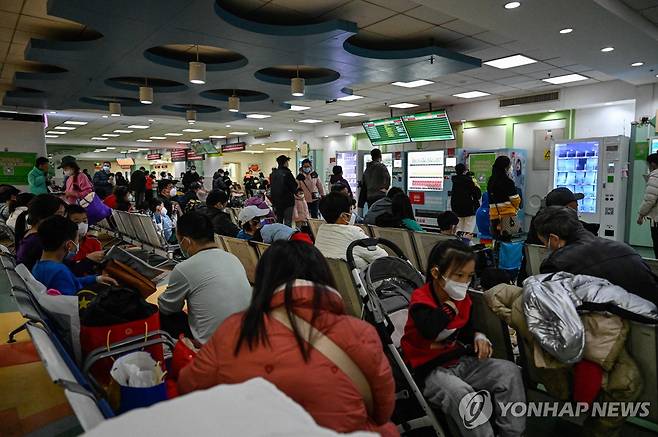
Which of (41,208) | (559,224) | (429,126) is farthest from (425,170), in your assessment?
(41,208)

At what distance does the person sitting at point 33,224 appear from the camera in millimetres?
3280

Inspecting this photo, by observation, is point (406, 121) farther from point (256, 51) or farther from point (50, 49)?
point (50, 49)

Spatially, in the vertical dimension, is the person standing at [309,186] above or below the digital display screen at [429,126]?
below

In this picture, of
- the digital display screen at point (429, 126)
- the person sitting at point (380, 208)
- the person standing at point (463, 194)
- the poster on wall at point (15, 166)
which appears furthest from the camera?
the poster on wall at point (15, 166)

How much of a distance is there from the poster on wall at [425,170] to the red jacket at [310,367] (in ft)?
32.3

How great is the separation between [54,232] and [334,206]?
1.91m

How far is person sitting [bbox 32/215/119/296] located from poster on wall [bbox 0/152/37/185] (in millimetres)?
10770

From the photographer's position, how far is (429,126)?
1086cm

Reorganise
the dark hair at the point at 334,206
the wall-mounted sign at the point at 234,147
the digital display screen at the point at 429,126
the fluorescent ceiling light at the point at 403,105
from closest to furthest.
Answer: the dark hair at the point at 334,206 → the digital display screen at the point at 429,126 → the fluorescent ceiling light at the point at 403,105 → the wall-mounted sign at the point at 234,147

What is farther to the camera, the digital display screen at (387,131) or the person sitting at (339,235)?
the digital display screen at (387,131)

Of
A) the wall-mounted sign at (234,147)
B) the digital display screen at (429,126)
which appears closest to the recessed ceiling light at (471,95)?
the digital display screen at (429,126)

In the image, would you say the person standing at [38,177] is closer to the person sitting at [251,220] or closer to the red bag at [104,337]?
the person sitting at [251,220]

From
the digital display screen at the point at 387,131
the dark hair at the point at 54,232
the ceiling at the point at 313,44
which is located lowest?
the dark hair at the point at 54,232

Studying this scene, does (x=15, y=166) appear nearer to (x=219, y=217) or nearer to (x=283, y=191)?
(x=283, y=191)
